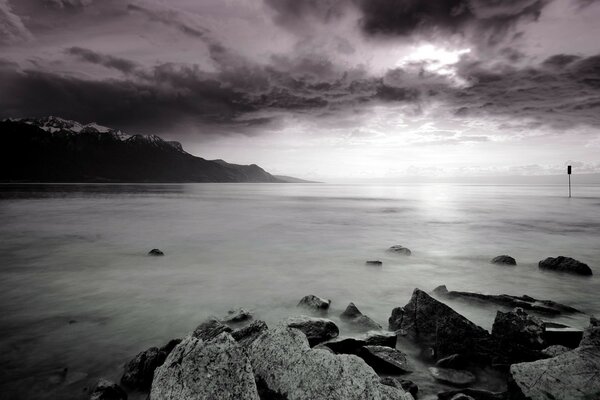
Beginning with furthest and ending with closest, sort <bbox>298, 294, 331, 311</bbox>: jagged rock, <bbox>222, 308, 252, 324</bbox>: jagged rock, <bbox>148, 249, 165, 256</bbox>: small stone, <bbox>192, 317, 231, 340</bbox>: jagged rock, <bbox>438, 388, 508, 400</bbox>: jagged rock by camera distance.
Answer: <bbox>148, 249, 165, 256</bbox>: small stone → <bbox>298, 294, 331, 311</bbox>: jagged rock → <bbox>222, 308, 252, 324</bbox>: jagged rock → <bbox>192, 317, 231, 340</bbox>: jagged rock → <bbox>438, 388, 508, 400</bbox>: jagged rock

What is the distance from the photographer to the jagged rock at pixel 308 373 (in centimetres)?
335

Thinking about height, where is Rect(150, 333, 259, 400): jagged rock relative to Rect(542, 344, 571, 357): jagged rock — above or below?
above

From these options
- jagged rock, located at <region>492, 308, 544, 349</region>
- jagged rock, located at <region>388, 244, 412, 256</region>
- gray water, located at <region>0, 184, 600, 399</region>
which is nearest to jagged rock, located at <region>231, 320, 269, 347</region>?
gray water, located at <region>0, 184, 600, 399</region>

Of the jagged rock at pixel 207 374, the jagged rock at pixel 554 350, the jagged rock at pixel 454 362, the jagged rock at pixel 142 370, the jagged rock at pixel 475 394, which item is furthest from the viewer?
the jagged rock at pixel 454 362

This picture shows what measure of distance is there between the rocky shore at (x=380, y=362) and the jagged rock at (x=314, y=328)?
0.02 metres

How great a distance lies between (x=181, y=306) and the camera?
7762 millimetres

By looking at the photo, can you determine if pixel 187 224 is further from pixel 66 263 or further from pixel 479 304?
pixel 479 304

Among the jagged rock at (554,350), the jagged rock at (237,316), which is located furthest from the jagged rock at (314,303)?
the jagged rock at (554,350)

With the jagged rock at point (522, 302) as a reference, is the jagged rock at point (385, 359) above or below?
above

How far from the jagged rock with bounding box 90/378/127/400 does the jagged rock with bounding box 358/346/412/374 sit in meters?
3.31

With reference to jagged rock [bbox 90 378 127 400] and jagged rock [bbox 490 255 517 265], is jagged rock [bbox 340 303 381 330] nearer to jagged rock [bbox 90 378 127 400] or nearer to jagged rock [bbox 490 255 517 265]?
jagged rock [bbox 90 378 127 400]

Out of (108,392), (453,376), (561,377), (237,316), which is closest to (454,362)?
(453,376)

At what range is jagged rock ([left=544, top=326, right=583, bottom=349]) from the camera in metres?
4.95

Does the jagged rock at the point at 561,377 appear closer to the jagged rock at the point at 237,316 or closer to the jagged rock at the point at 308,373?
the jagged rock at the point at 308,373
